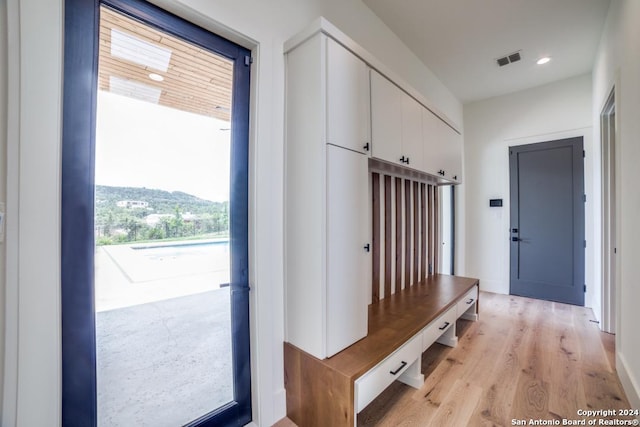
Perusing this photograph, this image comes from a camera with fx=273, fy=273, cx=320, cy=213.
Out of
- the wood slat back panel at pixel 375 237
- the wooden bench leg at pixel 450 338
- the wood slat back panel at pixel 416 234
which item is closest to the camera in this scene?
the wood slat back panel at pixel 375 237

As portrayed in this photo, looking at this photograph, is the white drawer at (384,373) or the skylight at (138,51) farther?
the white drawer at (384,373)

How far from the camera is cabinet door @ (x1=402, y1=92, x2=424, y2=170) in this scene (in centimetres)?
237

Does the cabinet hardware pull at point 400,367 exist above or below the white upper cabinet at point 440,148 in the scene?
below

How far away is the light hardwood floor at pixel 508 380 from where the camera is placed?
1.76 m

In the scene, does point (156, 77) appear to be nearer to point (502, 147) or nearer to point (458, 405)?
point (458, 405)

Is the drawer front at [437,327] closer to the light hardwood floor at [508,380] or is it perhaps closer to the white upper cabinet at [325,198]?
the light hardwood floor at [508,380]

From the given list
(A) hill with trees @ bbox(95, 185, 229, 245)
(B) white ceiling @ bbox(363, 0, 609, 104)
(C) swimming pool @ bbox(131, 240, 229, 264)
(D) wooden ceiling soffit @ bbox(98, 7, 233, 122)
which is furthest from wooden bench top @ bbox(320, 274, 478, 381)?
(B) white ceiling @ bbox(363, 0, 609, 104)

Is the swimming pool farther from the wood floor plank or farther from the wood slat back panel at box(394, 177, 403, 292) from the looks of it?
the wood slat back panel at box(394, 177, 403, 292)

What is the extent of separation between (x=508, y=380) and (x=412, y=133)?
2.15 meters

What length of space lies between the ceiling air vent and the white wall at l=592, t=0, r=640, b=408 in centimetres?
99

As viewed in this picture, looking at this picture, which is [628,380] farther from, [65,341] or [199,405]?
[65,341]

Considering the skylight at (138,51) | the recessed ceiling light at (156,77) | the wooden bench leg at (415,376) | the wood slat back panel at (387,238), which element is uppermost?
the skylight at (138,51)

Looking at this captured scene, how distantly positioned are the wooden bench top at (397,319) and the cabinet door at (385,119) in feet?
4.06

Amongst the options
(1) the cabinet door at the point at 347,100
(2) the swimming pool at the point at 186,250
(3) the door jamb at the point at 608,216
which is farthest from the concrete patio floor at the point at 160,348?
(3) the door jamb at the point at 608,216
